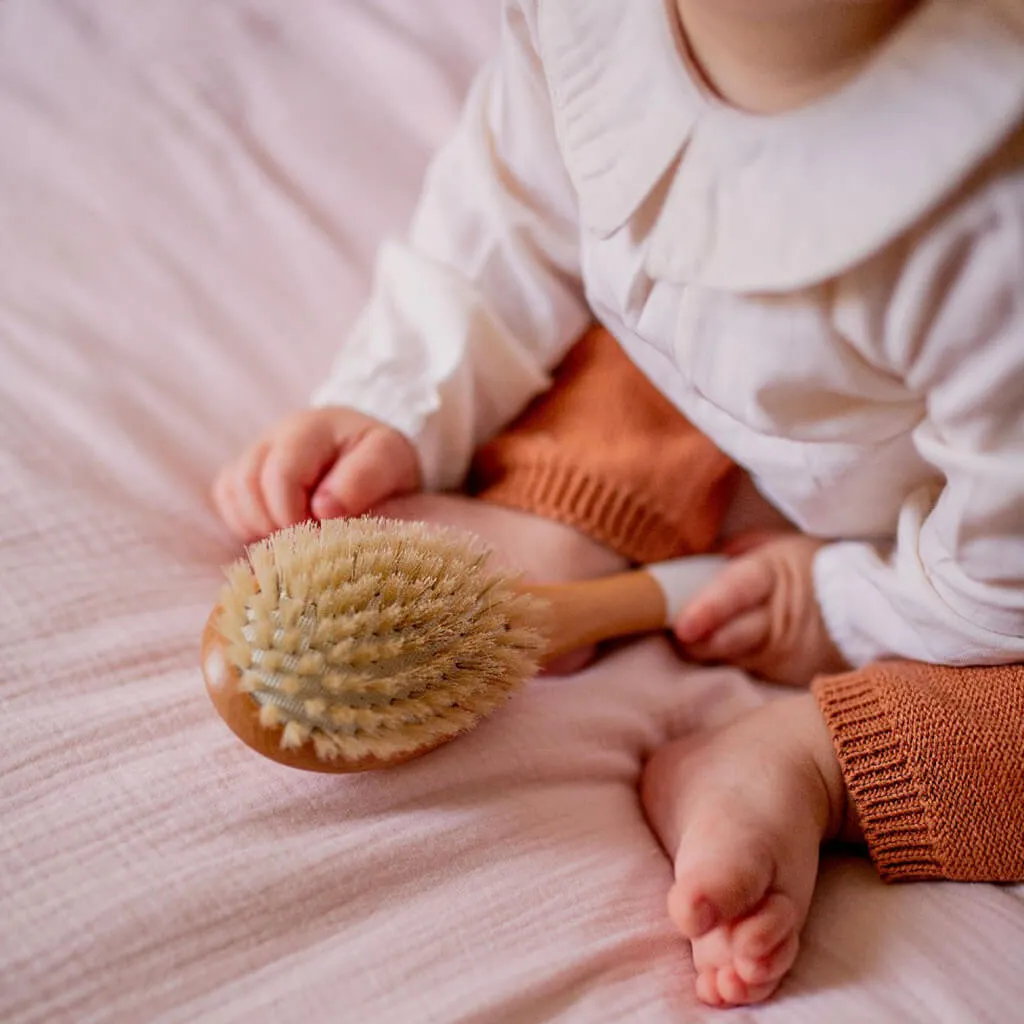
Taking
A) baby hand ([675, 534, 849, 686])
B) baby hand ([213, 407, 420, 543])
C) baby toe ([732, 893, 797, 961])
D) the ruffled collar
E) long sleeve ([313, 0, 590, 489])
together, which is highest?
the ruffled collar

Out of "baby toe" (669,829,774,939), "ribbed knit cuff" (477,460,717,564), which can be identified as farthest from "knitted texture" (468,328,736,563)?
"baby toe" (669,829,774,939)

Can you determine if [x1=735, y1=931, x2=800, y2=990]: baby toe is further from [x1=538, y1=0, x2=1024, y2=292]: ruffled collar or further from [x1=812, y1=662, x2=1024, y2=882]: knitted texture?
[x1=538, y1=0, x2=1024, y2=292]: ruffled collar

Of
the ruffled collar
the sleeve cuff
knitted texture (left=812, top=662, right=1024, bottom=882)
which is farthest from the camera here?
the sleeve cuff

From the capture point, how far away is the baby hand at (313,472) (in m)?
0.58

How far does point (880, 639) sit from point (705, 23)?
324mm

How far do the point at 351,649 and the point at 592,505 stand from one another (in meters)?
0.25

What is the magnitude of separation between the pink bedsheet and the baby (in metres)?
0.04

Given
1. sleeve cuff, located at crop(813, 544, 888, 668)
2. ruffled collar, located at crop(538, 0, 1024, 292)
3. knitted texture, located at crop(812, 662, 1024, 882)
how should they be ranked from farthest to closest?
sleeve cuff, located at crop(813, 544, 888, 668) < knitted texture, located at crop(812, 662, 1024, 882) < ruffled collar, located at crop(538, 0, 1024, 292)

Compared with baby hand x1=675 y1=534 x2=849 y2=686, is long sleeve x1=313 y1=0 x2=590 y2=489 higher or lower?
higher

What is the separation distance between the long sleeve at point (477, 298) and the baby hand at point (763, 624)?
176 mm

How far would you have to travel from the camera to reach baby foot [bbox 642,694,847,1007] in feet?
1.47

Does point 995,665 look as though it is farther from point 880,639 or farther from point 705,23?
point 705,23

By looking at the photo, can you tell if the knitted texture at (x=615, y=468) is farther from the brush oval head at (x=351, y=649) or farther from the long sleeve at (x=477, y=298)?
the brush oval head at (x=351, y=649)

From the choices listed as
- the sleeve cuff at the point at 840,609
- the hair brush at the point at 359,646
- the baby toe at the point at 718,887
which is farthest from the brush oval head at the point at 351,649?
the sleeve cuff at the point at 840,609
